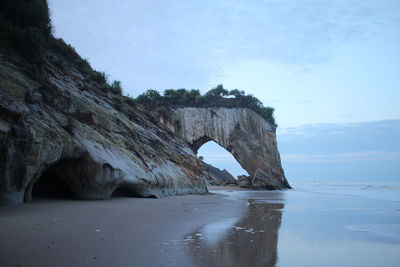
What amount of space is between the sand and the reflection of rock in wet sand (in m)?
0.24

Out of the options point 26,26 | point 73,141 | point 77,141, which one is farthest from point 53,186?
point 26,26

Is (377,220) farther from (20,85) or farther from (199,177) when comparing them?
(199,177)

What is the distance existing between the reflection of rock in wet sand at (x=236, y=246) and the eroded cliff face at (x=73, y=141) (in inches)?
161

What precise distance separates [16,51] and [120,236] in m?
6.86

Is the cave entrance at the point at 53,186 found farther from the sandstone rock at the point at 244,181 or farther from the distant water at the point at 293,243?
the sandstone rock at the point at 244,181

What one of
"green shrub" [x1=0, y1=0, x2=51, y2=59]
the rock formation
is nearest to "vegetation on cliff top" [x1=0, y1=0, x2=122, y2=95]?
"green shrub" [x1=0, y1=0, x2=51, y2=59]

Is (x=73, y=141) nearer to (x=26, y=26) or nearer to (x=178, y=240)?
(x=26, y=26)

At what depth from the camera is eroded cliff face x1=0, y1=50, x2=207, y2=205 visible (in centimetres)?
637

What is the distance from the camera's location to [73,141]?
8.16 m

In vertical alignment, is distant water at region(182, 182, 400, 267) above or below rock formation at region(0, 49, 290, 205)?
below

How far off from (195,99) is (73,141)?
27.4 metres

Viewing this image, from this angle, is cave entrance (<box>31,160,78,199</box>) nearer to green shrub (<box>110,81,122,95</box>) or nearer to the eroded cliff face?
the eroded cliff face

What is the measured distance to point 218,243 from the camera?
4.34 metres

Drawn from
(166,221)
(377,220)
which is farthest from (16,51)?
(377,220)
